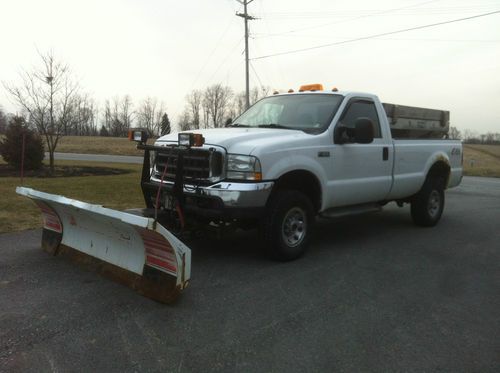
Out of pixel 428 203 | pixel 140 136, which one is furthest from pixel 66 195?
pixel 428 203

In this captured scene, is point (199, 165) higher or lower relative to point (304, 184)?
higher

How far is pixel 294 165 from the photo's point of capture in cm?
528

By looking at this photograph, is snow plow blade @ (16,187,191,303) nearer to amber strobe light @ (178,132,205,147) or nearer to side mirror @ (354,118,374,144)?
amber strobe light @ (178,132,205,147)

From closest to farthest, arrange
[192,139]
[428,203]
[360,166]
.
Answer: [192,139] → [360,166] → [428,203]

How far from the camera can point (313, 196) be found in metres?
5.81

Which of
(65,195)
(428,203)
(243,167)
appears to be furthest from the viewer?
(65,195)

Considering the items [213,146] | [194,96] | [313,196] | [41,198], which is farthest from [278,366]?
[194,96]

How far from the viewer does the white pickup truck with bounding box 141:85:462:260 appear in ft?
16.2

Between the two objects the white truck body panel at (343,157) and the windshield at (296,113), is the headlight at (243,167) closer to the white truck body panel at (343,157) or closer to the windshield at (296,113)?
the white truck body panel at (343,157)

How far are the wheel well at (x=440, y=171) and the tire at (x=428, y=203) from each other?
0.07 meters

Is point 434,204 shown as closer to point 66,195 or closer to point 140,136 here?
point 140,136

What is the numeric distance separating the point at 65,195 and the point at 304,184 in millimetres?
6075

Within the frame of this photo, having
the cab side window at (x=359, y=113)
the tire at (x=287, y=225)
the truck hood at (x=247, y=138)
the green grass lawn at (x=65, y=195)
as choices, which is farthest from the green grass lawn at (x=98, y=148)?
the tire at (x=287, y=225)

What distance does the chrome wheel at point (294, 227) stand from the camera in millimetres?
5406
